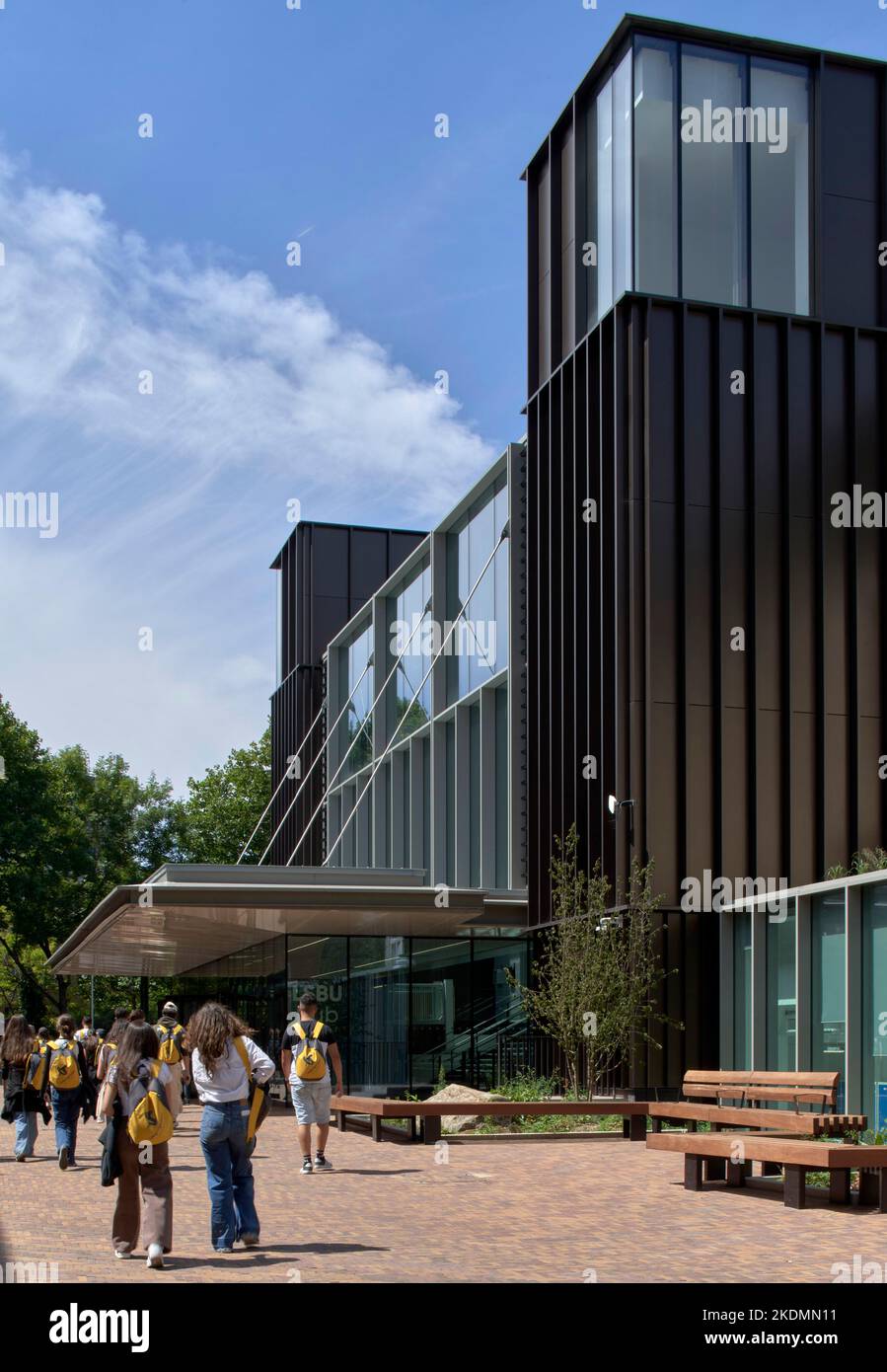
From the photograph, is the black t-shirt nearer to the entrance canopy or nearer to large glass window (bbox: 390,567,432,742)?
the entrance canopy

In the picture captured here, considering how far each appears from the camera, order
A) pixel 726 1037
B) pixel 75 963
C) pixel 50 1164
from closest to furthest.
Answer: pixel 50 1164, pixel 726 1037, pixel 75 963

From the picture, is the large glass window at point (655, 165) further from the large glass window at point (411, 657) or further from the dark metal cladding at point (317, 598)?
the dark metal cladding at point (317, 598)

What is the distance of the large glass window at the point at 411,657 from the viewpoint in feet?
129

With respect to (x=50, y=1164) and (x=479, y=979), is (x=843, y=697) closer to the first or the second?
(x=479, y=979)

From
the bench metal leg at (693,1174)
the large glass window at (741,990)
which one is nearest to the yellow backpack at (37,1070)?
the bench metal leg at (693,1174)

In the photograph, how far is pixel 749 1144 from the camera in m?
14.2

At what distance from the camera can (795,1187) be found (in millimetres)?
13711

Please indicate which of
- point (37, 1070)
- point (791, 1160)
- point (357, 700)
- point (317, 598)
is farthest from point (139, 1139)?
point (317, 598)

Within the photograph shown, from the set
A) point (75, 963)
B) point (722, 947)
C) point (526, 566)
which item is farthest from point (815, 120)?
point (75, 963)

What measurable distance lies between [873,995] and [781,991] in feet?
12.0

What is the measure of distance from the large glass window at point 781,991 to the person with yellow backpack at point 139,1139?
1397cm

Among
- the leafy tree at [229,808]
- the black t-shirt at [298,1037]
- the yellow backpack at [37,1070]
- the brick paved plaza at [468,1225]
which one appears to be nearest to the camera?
the brick paved plaza at [468,1225]

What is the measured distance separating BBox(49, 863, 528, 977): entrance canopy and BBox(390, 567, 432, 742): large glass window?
6.47 meters

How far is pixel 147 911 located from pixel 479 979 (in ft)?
21.4
